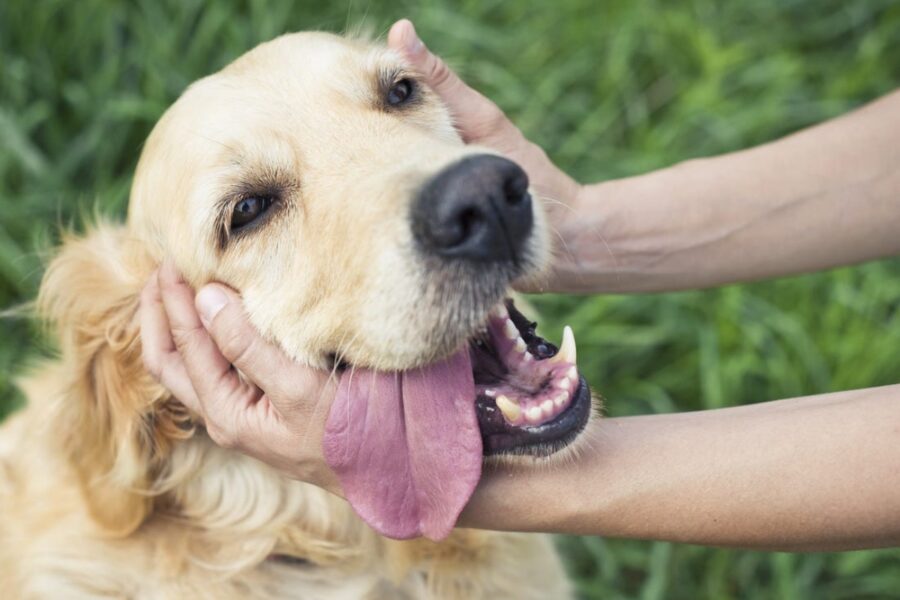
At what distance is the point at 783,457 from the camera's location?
6.51ft

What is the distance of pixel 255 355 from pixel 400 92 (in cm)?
86

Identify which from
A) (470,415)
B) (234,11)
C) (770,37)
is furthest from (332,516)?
(770,37)

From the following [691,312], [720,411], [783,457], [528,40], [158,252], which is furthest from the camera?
[528,40]

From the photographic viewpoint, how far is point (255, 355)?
7.46 feet

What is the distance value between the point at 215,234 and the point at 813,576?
2636 mm

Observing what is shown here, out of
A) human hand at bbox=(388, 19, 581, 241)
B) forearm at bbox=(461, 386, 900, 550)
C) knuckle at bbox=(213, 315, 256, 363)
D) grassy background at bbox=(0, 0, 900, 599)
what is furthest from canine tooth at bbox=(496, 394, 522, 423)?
grassy background at bbox=(0, 0, 900, 599)

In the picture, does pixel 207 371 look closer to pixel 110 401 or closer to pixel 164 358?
pixel 164 358

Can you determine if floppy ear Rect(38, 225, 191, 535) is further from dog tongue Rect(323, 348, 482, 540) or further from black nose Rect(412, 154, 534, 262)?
black nose Rect(412, 154, 534, 262)

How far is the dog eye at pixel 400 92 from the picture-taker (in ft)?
8.59

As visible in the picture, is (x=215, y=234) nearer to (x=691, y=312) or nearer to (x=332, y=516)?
(x=332, y=516)

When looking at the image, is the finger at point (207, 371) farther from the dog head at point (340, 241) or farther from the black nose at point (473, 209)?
the black nose at point (473, 209)

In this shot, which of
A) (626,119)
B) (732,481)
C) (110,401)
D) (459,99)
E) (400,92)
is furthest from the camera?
(626,119)

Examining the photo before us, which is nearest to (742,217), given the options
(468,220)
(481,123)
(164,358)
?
(481,123)

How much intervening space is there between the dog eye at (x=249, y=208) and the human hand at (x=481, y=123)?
61 cm
